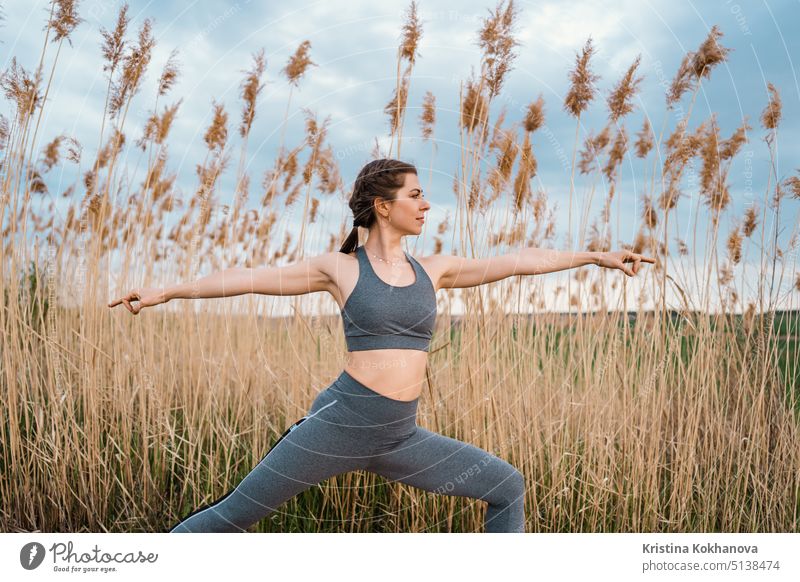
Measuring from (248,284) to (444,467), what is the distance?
2.93ft

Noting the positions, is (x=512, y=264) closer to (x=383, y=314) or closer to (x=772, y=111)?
(x=383, y=314)

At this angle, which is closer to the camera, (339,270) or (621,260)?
(339,270)

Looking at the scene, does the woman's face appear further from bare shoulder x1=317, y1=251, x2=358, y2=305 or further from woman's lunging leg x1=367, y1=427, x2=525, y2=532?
woman's lunging leg x1=367, y1=427, x2=525, y2=532

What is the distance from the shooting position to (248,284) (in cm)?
212

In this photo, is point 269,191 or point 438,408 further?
point 269,191


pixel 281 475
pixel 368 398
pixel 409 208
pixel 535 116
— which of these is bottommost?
pixel 281 475

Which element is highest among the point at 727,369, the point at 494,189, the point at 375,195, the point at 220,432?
the point at 494,189

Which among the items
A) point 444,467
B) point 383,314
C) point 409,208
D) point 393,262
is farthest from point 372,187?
point 444,467

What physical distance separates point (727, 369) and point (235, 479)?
98.6 inches

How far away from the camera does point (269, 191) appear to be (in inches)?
136

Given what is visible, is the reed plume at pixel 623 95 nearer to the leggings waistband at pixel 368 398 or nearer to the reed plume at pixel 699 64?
the reed plume at pixel 699 64

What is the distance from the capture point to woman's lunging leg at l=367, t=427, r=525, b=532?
6.86 feet
